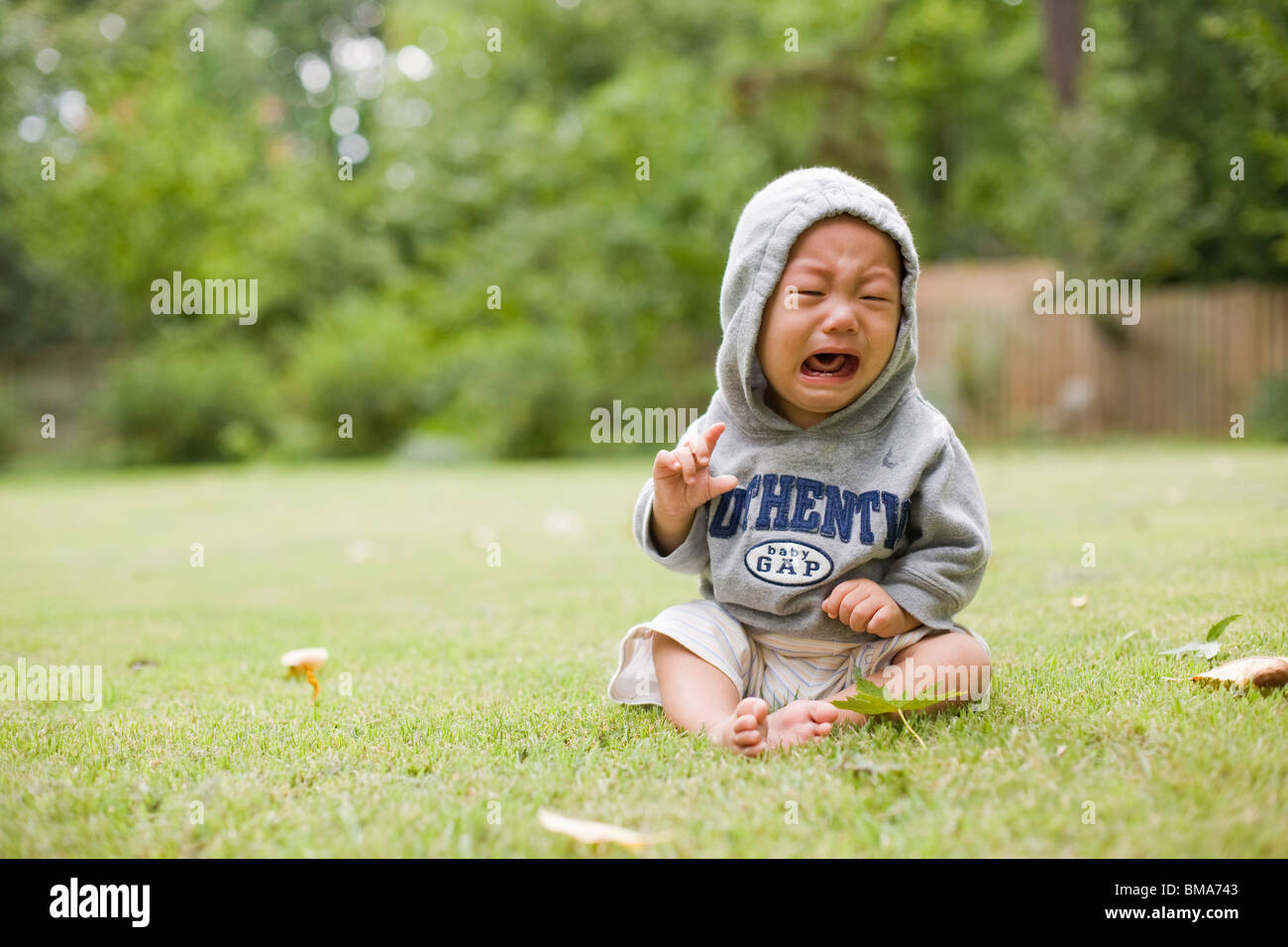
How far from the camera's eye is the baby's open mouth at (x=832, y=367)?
229 cm

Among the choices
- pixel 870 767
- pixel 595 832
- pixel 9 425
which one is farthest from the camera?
pixel 9 425

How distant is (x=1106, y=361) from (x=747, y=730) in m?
15.0

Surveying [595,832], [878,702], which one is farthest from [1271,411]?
[595,832]

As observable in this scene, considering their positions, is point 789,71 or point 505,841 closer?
point 505,841

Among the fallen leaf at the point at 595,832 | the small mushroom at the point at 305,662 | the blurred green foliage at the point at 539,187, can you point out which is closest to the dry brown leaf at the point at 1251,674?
the fallen leaf at the point at 595,832

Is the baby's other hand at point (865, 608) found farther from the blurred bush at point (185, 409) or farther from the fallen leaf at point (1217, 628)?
the blurred bush at point (185, 409)

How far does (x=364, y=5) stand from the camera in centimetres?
2748

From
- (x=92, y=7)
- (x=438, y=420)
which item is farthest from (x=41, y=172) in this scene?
(x=438, y=420)

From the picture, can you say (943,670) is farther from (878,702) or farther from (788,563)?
(788,563)

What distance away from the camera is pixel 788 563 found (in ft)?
7.59

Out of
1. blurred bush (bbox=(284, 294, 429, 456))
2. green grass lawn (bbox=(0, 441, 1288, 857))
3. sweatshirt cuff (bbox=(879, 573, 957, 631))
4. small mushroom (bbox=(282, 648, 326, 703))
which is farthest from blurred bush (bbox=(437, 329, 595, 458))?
sweatshirt cuff (bbox=(879, 573, 957, 631))

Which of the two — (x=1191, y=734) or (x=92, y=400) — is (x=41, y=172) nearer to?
(x=92, y=400)

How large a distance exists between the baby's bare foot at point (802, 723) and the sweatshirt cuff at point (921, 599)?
0.29 meters

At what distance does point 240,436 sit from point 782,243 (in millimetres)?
15065
